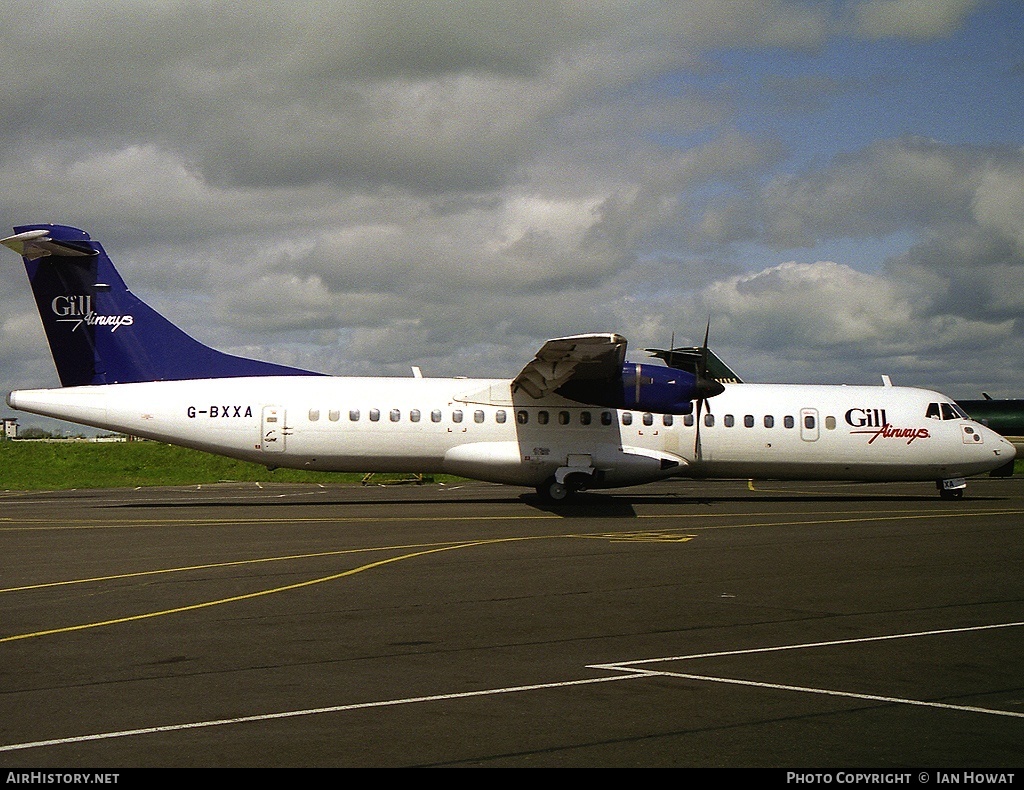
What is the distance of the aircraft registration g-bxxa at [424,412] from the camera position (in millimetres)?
25516

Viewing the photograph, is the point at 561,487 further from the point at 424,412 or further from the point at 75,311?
the point at 75,311

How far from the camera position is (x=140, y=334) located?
26188 mm

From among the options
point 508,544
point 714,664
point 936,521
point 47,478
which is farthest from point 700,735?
point 47,478

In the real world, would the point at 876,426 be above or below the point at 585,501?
above

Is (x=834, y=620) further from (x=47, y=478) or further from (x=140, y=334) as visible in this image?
(x=47, y=478)

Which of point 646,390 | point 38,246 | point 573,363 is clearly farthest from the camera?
point 646,390

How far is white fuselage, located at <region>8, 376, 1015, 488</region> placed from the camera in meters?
25.6

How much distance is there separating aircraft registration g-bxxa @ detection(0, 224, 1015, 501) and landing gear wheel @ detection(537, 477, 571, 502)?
39 millimetres

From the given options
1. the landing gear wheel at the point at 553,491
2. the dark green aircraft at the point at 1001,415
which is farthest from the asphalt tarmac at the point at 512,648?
the dark green aircraft at the point at 1001,415

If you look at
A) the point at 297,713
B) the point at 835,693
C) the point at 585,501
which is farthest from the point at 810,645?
the point at 585,501

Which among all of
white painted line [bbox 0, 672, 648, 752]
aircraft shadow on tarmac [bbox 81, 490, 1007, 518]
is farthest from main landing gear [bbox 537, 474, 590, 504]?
white painted line [bbox 0, 672, 648, 752]

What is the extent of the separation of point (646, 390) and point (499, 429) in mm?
4227

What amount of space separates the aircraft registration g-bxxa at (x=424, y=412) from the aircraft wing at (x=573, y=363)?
68 millimetres

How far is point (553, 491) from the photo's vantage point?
86.9 feet
